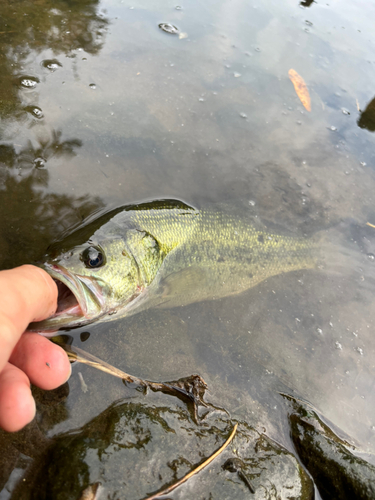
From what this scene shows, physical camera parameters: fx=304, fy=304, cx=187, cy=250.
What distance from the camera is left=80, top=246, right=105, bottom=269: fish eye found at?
9.41ft

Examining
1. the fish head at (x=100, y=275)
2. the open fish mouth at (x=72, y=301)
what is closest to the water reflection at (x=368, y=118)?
the fish head at (x=100, y=275)

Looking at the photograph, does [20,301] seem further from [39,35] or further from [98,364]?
[39,35]

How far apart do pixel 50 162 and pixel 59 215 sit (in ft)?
2.82

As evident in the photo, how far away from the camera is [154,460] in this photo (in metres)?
2.18

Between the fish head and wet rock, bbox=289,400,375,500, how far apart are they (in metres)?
2.04

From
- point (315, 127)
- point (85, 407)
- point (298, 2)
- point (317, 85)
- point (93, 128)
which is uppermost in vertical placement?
point (298, 2)

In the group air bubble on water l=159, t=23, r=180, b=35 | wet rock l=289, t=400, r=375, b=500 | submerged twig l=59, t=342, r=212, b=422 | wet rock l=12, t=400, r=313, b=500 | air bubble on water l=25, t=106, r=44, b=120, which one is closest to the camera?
wet rock l=12, t=400, r=313, b=500

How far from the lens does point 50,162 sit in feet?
12.9

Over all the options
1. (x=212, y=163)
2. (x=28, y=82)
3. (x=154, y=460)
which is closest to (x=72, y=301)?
(x=154, y=460)

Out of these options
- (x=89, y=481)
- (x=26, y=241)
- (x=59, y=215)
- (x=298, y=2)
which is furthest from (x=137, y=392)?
(x=298, y=2)

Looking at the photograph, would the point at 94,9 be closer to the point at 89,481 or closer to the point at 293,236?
the point at 293,236

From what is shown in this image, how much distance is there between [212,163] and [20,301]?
12.1 feet

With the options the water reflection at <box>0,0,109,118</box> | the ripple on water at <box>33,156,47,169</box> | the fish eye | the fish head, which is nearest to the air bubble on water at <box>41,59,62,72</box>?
the water reflection at <box>0,0,109,118</box>

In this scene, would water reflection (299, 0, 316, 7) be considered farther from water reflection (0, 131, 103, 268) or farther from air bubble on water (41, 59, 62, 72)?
water reflection (0, 131, 103, 268)
